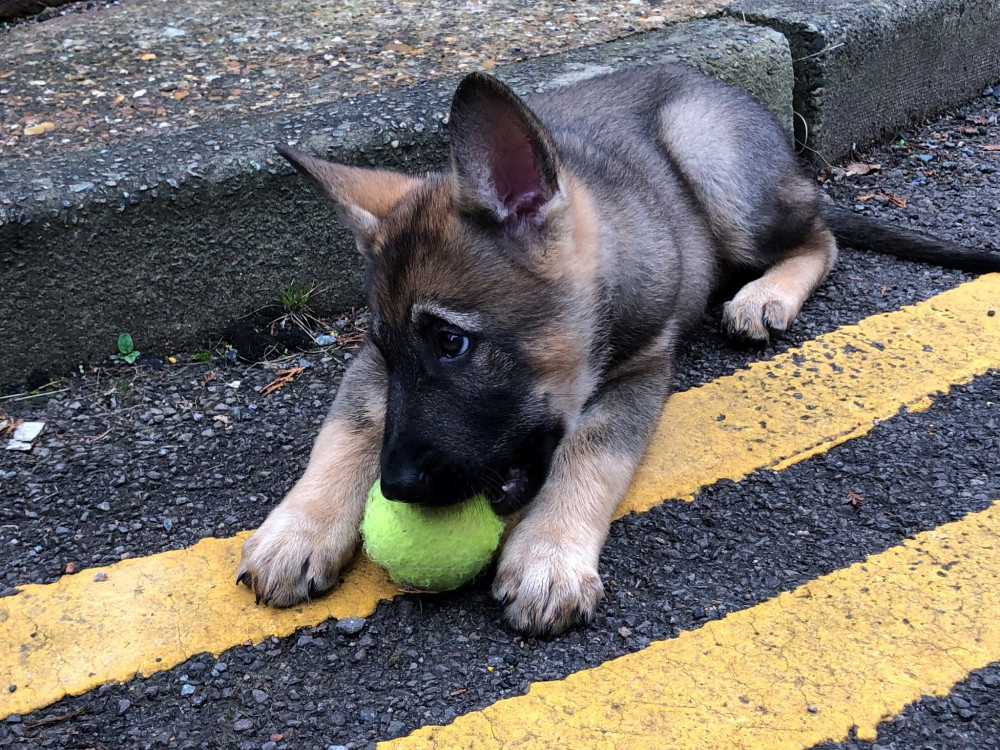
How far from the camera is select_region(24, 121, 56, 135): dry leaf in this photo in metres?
3.67

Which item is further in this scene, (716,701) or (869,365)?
(869,365)

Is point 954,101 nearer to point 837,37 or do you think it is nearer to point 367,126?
point 837,37

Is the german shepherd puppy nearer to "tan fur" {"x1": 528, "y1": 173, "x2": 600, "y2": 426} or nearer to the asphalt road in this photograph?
"tan fur" {"x1": 528, "y1": 173, "x2": 600, "y2": 426}

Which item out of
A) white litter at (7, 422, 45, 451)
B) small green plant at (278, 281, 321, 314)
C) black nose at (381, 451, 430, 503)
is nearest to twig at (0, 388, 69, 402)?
white litter at (7, 422, 45, 451)

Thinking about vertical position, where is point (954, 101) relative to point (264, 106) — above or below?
below

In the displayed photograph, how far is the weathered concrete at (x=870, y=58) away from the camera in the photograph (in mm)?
4320

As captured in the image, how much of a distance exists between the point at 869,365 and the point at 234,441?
6.95 ft

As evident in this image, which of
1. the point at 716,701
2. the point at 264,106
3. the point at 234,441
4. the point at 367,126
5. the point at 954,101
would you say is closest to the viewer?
the point at 716,701

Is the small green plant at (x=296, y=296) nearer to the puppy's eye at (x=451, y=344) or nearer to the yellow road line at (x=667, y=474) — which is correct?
the yellow road line at (x=667, y=474)

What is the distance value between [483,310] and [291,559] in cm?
80

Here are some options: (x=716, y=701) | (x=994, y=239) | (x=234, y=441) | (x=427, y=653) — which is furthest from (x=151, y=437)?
(x=994, y=239)

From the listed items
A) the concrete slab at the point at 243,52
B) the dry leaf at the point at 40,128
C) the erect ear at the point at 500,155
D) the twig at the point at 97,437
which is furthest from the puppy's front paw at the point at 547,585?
the dry leaf at the point at 40,128

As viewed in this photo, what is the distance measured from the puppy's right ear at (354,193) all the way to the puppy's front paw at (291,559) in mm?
788

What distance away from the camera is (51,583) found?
2506mm
